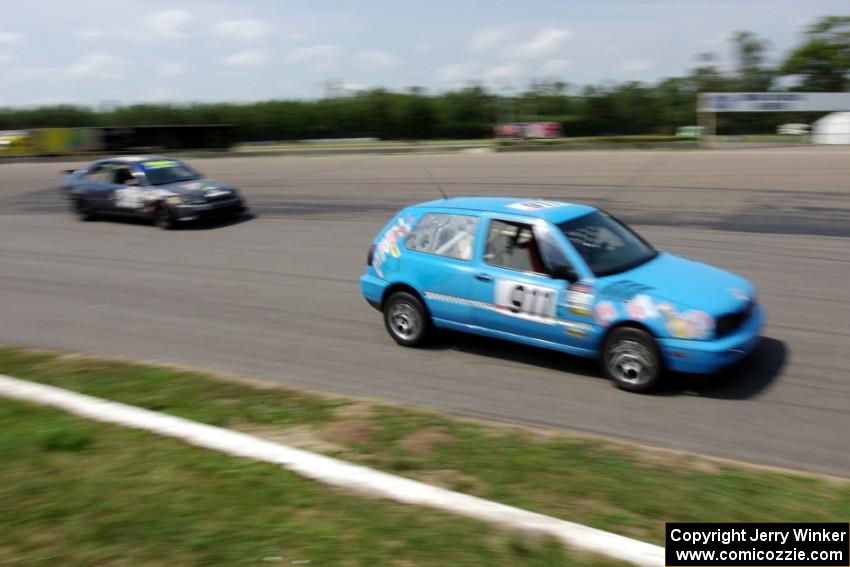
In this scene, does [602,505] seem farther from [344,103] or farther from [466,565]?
[344,103]

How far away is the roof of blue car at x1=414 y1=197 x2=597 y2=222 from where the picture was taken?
7.41m

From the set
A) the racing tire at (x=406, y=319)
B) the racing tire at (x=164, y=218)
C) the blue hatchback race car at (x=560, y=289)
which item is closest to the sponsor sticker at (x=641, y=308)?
the blue hatchback race car at (x=560, y=289)

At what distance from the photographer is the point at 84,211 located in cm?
1788

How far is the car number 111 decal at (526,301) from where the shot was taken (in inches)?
275

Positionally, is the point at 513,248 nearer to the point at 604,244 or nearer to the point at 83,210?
the point at 604,244

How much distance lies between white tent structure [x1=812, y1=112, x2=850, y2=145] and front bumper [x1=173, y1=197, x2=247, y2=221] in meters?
29.4

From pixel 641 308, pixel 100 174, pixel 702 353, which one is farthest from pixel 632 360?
pixel 100 174

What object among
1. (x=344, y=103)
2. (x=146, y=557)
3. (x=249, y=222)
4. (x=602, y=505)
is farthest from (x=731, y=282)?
(x=344, y=103)

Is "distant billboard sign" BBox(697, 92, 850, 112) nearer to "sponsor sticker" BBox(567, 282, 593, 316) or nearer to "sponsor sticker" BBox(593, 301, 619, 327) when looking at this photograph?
"sponsor sticker" BBox(567, 282, 593, 316)

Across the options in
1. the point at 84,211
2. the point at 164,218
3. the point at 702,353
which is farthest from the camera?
the point at 84,211

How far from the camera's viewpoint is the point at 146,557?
3.82 meters

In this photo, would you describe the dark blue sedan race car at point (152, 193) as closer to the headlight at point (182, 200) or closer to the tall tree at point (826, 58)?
the headlight at point (182, 200)

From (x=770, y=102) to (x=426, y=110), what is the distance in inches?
1384

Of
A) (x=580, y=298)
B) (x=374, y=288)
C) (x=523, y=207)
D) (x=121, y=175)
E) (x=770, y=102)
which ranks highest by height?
(x=770, y=102)
